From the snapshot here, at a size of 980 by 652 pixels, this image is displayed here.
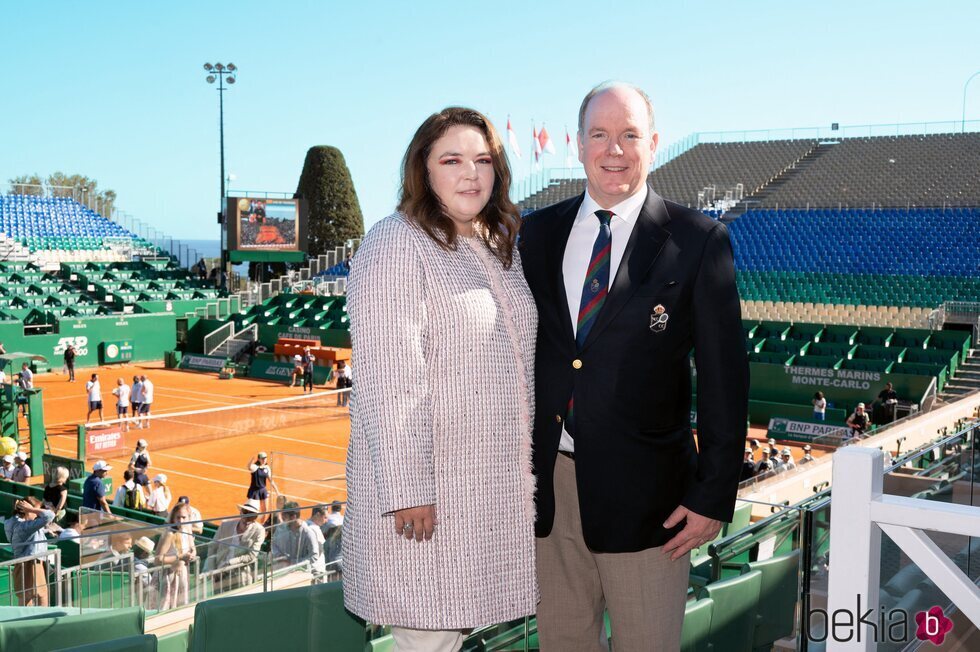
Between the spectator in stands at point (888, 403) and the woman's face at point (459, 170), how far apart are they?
17746mm

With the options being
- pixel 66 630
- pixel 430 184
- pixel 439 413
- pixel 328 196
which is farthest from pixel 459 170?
pixel 328 196

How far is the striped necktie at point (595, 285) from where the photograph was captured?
2547 millimetres

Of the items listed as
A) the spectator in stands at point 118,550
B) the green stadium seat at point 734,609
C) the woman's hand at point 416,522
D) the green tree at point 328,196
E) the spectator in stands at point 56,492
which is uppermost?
the green tree at point 328,196

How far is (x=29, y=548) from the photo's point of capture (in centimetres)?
791

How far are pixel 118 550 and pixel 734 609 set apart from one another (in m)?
4.85

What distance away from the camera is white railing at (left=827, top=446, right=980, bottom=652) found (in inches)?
84.4

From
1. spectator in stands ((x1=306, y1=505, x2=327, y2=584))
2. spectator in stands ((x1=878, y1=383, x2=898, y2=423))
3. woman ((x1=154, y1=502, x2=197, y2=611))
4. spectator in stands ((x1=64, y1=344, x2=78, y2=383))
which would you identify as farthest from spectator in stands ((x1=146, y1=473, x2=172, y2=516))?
spectator in stands ((x1=64, y1=344, x2=78, y2=383))

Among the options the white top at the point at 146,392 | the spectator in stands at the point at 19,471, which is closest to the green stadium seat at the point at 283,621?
the spectator in stands at the point at 19,471

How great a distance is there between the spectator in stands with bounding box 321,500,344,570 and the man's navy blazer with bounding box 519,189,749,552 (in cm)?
230

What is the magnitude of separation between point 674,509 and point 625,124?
1.06m

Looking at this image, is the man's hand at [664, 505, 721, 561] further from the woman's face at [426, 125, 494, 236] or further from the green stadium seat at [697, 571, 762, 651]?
the green stadium seat at [697, 571, 762, 651]

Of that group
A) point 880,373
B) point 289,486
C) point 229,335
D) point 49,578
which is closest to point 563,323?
point 49,578

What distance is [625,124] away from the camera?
2.59 m

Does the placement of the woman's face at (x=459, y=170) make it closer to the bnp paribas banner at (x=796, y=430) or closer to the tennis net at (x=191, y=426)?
the tennis net at (x=191, y=426)
